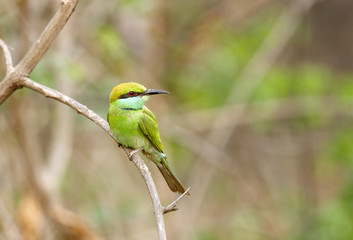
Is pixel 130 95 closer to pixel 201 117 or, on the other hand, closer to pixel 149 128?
Result: pixel 149 128

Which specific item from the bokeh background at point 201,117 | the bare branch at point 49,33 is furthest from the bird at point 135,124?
the bokeh background at point 201,117

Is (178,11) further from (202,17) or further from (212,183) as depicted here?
(212,183)

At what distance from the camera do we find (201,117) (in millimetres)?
5270

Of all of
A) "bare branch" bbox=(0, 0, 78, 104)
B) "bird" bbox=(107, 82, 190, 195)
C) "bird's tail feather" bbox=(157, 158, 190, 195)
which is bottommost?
"bare branch" bbox=(0, 0, 78, 104)

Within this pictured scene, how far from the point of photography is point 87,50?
15.7 feet

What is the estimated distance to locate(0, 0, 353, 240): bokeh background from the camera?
4043 mm

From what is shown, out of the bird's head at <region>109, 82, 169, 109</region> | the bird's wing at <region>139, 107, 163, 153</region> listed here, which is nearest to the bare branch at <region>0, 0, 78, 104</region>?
the bird's head at <region>109, 82, 169, 109</region>

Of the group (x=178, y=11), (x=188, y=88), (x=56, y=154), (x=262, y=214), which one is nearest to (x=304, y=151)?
(x=262, y=214)

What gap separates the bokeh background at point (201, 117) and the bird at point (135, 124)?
98 cm

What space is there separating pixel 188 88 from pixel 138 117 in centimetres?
286

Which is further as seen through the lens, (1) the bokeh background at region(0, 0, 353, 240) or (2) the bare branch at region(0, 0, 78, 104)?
(1) the bokeh background at region(0, 0, 353, 240)

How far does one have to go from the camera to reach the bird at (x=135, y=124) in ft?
8.39

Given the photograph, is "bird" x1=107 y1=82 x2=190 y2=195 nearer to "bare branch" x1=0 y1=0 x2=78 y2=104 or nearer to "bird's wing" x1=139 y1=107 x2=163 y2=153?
"bird's wing" x1=139 y1=107 x2=163 y2=153

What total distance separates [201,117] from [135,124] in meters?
2.66
